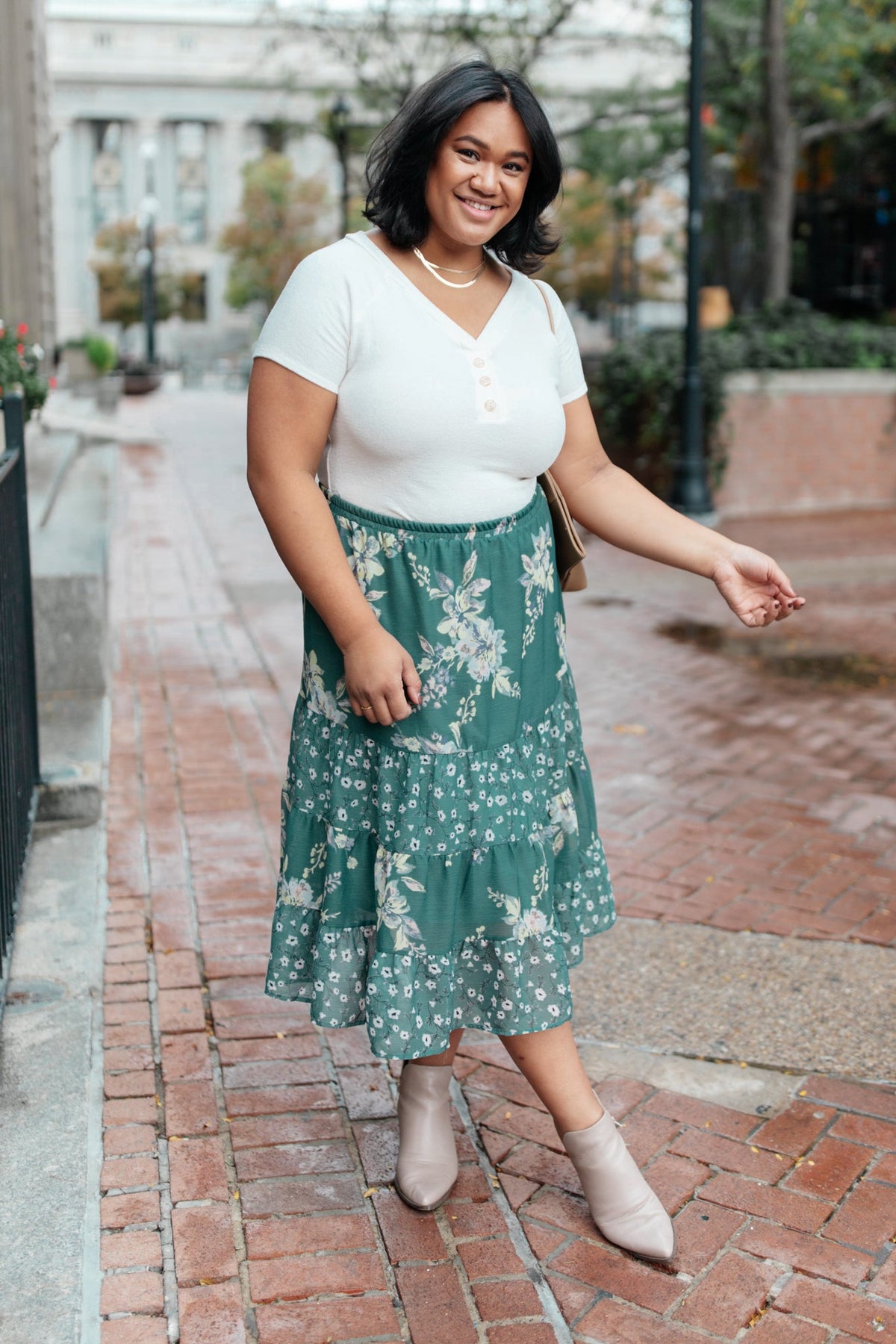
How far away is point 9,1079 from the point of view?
302 centimetres

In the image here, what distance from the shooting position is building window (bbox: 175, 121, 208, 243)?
77.4 meters

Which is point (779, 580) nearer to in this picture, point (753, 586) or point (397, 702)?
point (753, 586)

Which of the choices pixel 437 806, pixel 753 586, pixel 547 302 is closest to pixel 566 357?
pixel 547 302

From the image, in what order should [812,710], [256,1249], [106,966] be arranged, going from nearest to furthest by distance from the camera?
[256,1249] → [106,966] → [812,710]

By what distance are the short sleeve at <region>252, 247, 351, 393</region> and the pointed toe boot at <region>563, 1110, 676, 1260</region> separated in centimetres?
140

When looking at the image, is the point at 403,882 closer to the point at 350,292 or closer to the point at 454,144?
the point at 350,292

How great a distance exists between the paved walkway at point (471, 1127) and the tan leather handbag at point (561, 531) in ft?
3.86

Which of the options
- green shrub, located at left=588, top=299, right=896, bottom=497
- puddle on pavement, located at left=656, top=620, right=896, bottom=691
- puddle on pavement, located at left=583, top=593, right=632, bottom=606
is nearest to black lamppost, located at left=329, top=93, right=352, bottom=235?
green shrub, located at left=588, top=299, right=896, bottom=497

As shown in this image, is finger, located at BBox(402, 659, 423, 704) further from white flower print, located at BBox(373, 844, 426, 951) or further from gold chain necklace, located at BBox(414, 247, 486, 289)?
gold chain necklace, located at BBox(414, 247, 486, 289)

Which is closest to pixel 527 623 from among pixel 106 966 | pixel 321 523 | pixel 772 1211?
pixel 321 523

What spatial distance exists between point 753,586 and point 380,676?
2.54 feet

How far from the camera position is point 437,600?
2432 mm

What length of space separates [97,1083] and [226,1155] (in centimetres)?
38

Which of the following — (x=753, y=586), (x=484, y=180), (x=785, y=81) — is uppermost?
(x=785, y=81)
